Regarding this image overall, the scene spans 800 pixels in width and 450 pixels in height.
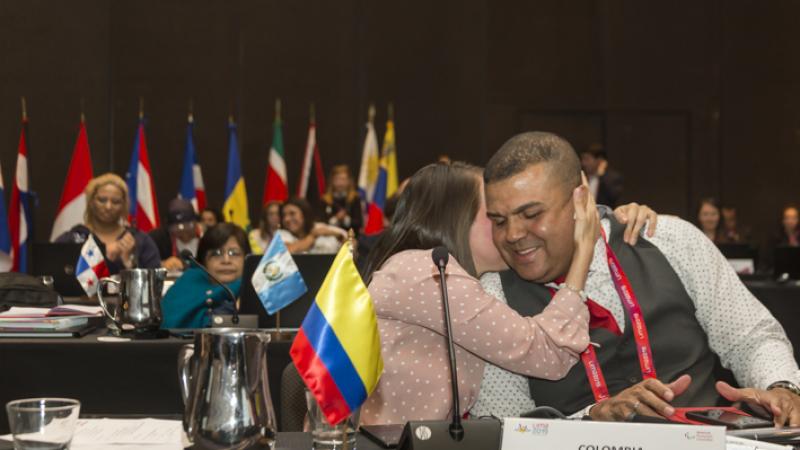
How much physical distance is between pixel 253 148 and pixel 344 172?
184 cm

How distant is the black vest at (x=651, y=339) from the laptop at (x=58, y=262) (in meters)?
3.26

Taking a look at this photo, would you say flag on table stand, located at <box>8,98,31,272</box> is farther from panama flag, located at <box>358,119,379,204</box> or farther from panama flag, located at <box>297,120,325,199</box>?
panama flag, located at <box>358,119,379,204</box>

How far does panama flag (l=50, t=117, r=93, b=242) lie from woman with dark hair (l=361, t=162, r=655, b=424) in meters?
6.09

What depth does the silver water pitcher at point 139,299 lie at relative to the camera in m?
3.25

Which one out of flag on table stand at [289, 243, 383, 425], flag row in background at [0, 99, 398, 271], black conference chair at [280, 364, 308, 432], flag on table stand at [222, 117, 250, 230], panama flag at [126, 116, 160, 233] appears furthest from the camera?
flag on table stand at [222, 117, 250, 230]

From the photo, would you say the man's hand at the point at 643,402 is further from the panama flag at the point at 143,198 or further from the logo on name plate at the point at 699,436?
the panama flag at the point at 143,198

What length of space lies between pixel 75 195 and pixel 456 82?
4914 millimetres

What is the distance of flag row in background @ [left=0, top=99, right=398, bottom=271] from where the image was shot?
820 centimetres

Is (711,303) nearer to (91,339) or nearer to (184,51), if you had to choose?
(91,339)

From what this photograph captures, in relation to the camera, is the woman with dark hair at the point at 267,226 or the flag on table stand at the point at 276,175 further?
the flag on table stand at the point at 276,175

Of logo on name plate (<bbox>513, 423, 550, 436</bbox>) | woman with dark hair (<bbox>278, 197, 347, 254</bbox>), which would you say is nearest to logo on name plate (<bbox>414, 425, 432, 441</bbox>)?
logo on name plate (<bbox>513, 423, 550, 436</bbox>)

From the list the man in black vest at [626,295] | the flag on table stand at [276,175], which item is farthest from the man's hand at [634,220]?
the flag on table stand at [276,175]

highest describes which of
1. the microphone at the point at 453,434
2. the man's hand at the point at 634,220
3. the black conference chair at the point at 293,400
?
the man's hand at the point at 634,220

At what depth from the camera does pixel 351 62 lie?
11.4 metres
